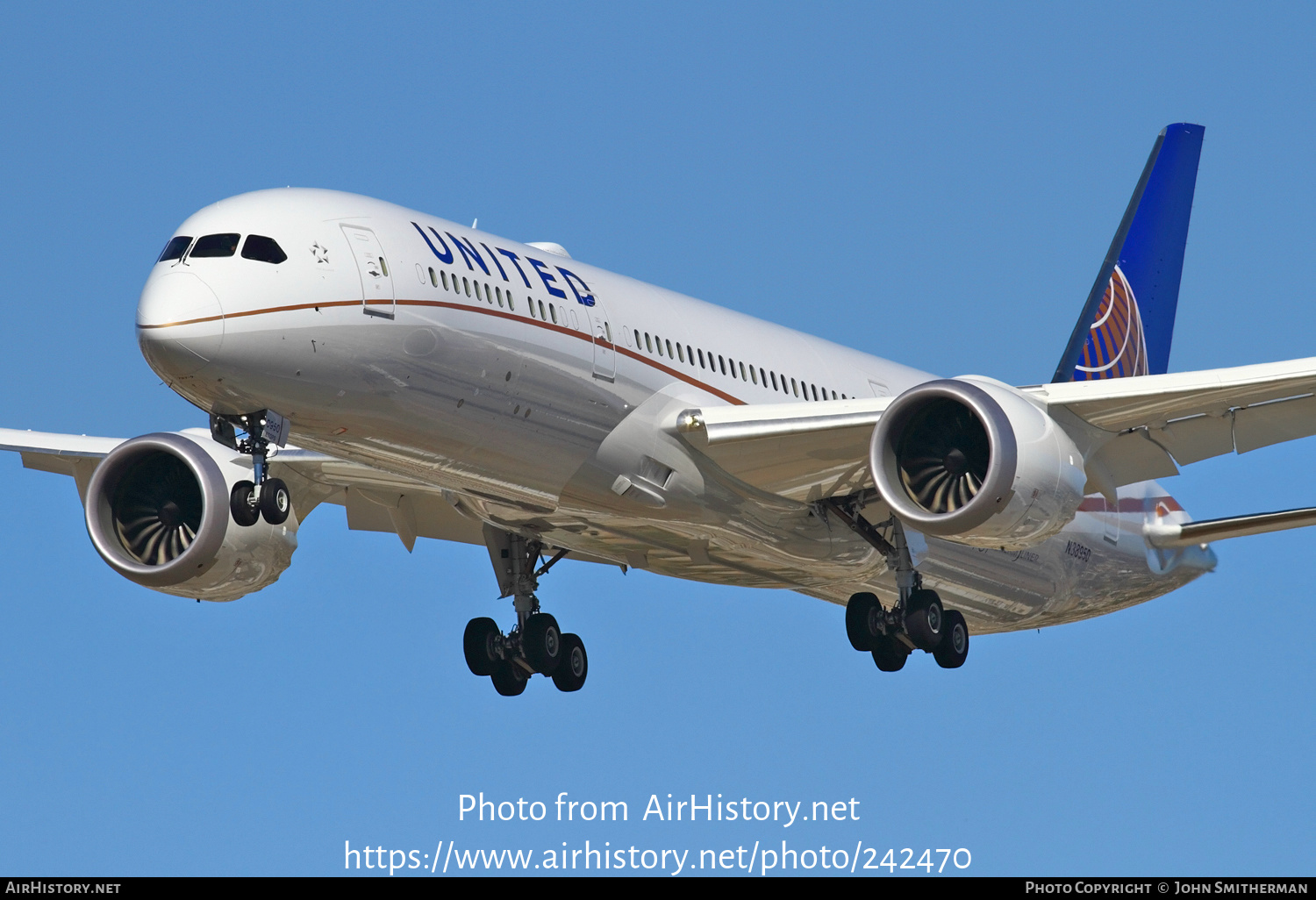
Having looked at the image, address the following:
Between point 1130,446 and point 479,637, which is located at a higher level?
point 1130,446

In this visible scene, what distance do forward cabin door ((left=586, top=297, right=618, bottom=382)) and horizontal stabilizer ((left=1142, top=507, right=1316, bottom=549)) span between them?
36.0ft

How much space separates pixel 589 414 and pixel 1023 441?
5.41 meters

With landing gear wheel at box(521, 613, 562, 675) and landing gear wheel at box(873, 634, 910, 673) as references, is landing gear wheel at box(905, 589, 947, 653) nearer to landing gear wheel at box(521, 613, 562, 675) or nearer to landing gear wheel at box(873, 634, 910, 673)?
landing gear wheel at box(873, 634, 910, 673)

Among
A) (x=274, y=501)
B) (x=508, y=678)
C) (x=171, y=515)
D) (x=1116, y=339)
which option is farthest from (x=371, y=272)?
(x=1116, y=339)

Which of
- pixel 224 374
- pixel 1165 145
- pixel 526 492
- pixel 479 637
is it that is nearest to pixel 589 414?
pixel 526 492

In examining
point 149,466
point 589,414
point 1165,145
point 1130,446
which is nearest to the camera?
point 589,414

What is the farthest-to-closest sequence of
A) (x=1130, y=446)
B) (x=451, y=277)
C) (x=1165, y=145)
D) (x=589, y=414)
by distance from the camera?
(x=1165, y=145) < (x=1130, y=446) < (x=589, y=414) < (x=451, y=277)

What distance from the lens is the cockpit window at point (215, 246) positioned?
20.7 meters

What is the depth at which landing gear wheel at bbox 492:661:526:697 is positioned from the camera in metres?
29.3

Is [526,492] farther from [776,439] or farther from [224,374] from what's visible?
[224,374]

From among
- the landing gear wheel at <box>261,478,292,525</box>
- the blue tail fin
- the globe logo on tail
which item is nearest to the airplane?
the landing gear wheel at <box>261,478,292,525</box>

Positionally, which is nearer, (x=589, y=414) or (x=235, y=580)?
(x=589, y=414)

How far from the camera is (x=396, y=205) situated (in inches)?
903

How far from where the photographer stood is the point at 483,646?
2936cm
